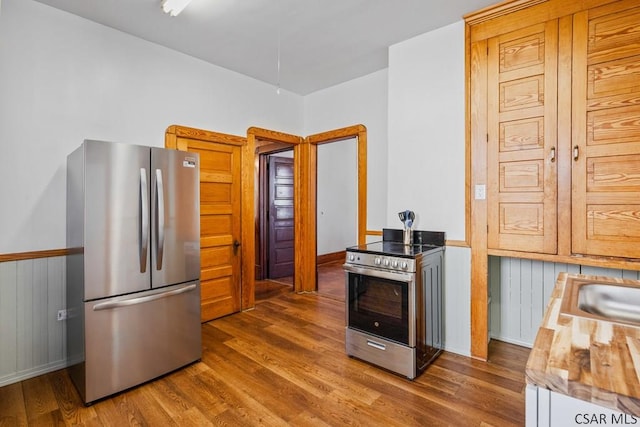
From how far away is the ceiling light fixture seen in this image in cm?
238

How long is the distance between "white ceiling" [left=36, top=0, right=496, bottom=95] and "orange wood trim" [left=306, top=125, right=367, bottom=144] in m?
0.72

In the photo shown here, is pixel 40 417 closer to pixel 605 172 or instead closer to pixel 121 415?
pixel 121 415

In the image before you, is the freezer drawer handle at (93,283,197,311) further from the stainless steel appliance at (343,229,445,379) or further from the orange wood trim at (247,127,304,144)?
the orange wood trim at (247,127,304,144)

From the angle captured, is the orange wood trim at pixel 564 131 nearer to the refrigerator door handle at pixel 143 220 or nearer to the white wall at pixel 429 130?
the white wall at pixel 429 130

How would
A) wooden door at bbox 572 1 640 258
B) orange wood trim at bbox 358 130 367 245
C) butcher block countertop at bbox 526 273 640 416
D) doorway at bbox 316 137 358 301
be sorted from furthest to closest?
doorway at bbox 316 137 358 301 → orange wood trim at bbox 358 130 367 245 → wooden door at bbox 572 1 640 258 → butcher block countertop at bbox 526 273 640 416

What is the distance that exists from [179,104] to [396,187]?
2391 millimetres

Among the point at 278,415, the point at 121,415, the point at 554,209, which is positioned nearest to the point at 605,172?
the point at 554,209

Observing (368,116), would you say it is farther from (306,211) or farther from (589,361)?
(589,361)

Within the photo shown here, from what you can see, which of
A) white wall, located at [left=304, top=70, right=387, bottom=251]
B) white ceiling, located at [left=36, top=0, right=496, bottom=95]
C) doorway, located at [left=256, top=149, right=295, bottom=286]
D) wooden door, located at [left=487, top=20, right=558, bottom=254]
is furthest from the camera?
doorway, located at [left=256, top=149, right=295, bottom=286]

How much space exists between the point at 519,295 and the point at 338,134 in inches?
107

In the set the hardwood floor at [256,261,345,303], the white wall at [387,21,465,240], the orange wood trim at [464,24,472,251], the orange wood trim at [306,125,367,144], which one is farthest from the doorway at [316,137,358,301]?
the orange wood trim at [464,24,472,251]

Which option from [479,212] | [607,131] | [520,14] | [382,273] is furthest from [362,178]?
[607,131]

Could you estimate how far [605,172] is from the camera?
215 centimetres

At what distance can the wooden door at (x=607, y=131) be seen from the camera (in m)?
2.06
